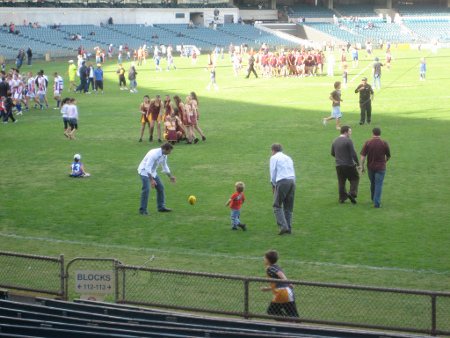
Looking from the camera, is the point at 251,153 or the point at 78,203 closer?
the point at 78,203

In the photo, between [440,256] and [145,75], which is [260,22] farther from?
[440,256]

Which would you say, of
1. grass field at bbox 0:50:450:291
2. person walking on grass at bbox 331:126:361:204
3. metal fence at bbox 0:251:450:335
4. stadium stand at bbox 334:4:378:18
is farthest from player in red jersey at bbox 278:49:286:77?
stadium stand at bbox 334:4:378:18

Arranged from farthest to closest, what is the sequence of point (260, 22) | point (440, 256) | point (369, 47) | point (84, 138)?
point (260, 22)
point (369, 47)
point (84, 138)
point (440, 256)

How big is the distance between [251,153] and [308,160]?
2.00 metres

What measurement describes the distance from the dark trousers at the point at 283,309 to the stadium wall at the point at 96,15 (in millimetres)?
64907

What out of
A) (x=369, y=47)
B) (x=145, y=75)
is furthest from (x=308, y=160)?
(x=369, y=47)

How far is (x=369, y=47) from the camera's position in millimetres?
57000

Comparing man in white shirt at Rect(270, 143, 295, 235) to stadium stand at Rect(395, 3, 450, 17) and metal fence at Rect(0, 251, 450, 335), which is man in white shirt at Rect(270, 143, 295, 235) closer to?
metal fence at Rect(0, 251, 450, 335)

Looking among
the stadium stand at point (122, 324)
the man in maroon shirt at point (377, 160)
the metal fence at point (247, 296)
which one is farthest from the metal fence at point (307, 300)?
the man in maroon shirt at point (377, 160)

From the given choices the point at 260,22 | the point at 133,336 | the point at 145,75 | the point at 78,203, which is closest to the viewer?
the point at 133,336

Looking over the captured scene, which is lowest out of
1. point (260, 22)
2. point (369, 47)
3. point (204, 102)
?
point (204, 102)

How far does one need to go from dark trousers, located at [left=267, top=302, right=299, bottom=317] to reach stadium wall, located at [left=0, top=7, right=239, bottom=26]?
64.9 m

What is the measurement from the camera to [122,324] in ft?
21.1

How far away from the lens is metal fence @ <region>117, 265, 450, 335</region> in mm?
6922
